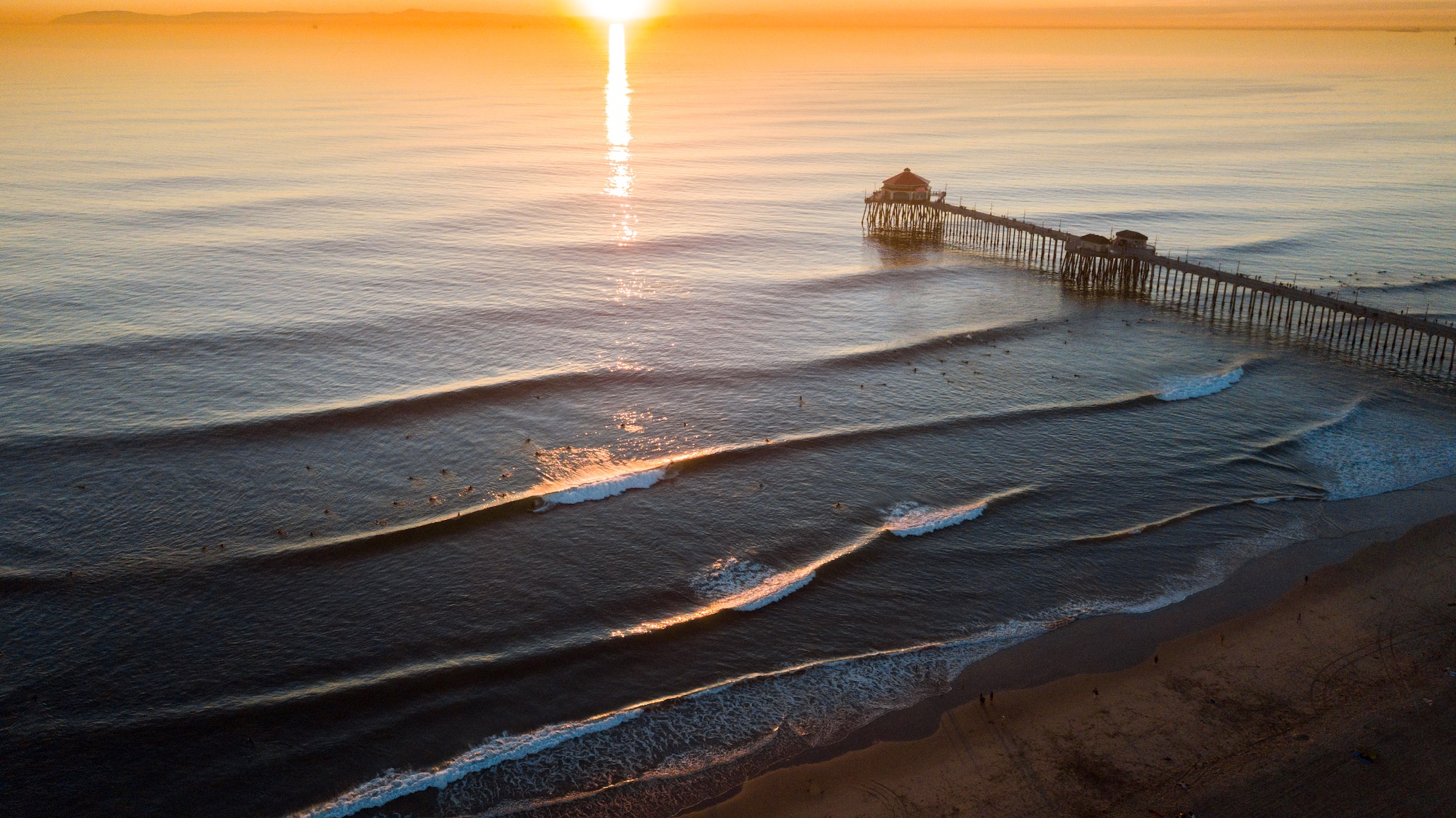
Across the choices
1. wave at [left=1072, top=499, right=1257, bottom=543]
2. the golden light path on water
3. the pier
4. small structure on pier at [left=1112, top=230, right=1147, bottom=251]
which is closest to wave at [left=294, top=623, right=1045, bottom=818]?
wave at [left=1072, top=499, right=1257, bottom=543]

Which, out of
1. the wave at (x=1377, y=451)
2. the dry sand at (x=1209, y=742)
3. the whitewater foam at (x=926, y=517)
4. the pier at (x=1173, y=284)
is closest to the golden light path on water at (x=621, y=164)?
the pier at (x=1173, y=284)

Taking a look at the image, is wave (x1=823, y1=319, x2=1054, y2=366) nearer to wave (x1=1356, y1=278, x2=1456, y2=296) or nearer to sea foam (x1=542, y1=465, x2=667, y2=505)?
sea foam (x1=542, y1=465, x2=667, y2=505)

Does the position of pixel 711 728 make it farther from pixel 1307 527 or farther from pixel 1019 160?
pixel 1019 160

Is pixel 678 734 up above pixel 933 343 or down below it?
below

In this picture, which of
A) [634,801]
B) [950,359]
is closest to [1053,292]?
[950,359]

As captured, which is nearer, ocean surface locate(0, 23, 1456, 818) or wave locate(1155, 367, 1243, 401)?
ocean surface locate(0, 23, 1456, 818)

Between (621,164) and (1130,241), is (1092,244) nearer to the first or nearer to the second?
(1130,241)

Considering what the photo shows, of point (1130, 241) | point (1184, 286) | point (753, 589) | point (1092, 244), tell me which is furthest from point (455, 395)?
point (1184, 286)
